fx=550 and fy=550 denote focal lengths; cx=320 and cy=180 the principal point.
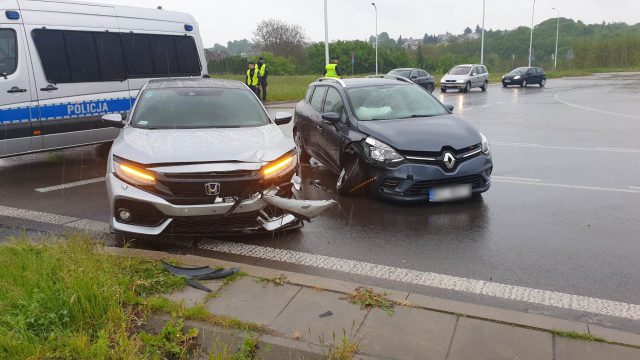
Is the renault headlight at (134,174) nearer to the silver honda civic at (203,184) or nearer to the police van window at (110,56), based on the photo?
the silver honda civic at (203,184)

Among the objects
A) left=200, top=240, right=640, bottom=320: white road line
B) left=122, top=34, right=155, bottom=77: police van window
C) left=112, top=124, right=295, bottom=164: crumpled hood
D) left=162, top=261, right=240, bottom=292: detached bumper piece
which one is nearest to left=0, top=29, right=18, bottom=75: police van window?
left=122, top=34, right=155, bottom=77: police van window

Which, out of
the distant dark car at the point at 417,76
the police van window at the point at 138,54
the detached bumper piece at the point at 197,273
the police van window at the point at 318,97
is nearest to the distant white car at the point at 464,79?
the distant dark car at the point at 417,76

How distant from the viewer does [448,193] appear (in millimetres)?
6469

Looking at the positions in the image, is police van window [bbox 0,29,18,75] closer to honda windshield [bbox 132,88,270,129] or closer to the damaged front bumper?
honda windshield [bbox 132,88,270,129]

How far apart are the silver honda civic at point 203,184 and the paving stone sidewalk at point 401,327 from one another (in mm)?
1124

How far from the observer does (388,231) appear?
5840 mm

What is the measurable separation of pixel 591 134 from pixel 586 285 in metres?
9.79

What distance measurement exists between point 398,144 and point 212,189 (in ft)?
8.34

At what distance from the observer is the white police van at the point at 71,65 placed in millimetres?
8070

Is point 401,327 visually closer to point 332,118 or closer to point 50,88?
point 332,118

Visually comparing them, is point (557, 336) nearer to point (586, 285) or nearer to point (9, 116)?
point (586, 285)

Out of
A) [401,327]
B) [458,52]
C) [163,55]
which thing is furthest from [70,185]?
[458,52]

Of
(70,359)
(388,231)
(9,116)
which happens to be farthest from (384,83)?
(70,359)

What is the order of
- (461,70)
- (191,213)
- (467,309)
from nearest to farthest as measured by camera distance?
(467,309)
(191,213)
(461,70)
